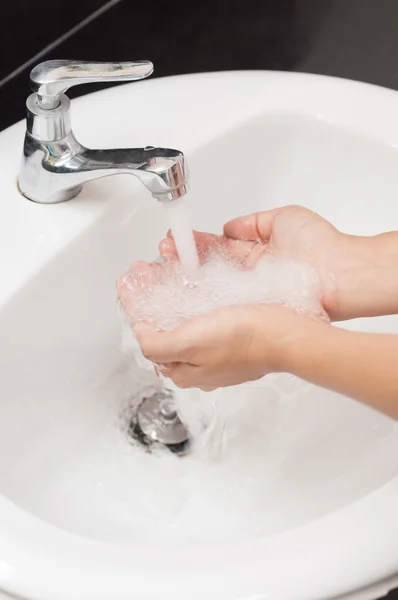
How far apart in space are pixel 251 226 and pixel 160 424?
0.21m

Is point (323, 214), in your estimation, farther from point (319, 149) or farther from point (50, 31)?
point (50, 31)

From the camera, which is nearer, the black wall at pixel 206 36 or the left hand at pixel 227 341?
the left hand at pixel 227 341

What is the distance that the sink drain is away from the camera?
0.70m

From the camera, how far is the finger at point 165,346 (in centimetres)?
51

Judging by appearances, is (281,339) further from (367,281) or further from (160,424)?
(160,424)

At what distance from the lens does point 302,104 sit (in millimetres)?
729

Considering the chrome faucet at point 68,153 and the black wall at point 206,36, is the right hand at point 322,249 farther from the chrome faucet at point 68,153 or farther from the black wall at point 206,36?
the black wall at point 206,36

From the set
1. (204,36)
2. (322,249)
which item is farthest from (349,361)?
(204,36)

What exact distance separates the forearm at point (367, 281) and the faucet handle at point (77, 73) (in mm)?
221

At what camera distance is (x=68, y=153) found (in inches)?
22.5

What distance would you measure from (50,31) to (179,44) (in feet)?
0.75

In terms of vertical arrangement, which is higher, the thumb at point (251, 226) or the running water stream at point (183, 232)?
the running water stream at point (183, 232)

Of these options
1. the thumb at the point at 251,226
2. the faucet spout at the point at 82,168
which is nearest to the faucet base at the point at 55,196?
the faucet spout at the point at 82,168

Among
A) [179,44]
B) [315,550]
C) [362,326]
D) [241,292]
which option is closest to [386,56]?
[179,44]
